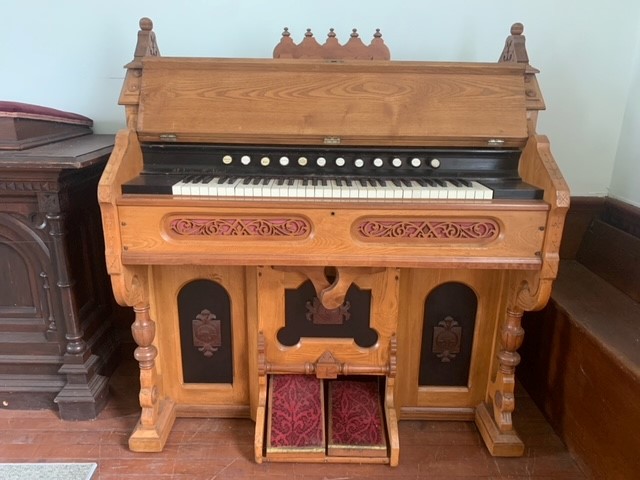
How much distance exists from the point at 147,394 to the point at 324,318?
25.9 inches

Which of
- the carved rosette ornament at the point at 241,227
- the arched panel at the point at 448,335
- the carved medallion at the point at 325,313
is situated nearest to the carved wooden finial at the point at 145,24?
the carved rosette ornament at the point at 241,227

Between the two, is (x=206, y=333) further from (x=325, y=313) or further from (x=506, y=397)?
(x=506, y=397)

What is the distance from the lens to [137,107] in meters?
1.53

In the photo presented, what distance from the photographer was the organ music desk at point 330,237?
1386 mm

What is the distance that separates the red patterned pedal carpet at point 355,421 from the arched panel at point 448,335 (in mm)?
232

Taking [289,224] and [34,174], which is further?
[34,174]

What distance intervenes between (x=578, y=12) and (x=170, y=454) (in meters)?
2.28

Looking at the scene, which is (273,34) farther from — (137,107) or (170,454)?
(170,454)

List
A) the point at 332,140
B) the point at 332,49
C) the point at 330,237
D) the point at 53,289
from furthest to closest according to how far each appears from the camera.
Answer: the point at 53,289, the point at 332,49, the point at 332,140, the point at 330,237

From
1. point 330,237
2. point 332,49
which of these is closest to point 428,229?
point 330,237

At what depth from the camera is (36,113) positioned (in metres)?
1.74

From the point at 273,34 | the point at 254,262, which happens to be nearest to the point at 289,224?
the point at 254,262

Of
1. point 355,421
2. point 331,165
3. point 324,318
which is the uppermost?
point 331,165

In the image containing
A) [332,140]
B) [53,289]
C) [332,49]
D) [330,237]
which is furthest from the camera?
[53,289]
